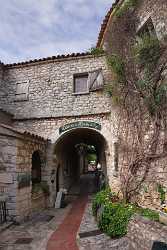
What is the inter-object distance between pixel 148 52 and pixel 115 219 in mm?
4262

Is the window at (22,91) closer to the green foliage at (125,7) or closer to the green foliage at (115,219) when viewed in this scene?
the green foliage at (125,7)

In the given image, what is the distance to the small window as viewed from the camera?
1120 centimetres

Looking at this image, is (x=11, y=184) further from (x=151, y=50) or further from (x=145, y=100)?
(x=151, y=50)

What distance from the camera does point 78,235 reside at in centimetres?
666

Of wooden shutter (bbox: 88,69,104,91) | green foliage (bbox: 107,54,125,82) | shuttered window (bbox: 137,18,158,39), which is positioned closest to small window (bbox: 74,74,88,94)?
wooden shutter (bbox: 88,69,104,91)

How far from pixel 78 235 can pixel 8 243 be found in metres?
1.72

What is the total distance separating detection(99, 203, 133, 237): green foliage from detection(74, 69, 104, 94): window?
542 cm

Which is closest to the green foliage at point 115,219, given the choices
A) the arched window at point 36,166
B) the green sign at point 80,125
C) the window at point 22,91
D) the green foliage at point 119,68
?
the green foliage at point 119,68

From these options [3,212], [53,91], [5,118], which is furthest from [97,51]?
[3,212]

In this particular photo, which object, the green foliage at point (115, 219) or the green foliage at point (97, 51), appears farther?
the green foliage at point (97, 51)

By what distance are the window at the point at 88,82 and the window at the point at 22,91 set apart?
224 centimetres

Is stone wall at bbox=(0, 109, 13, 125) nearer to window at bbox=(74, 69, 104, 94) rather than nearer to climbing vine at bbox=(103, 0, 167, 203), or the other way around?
window at bbox=(74, 69, 104, 94)

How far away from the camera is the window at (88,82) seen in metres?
10.7

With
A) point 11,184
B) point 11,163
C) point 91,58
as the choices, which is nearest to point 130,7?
point 91,58
